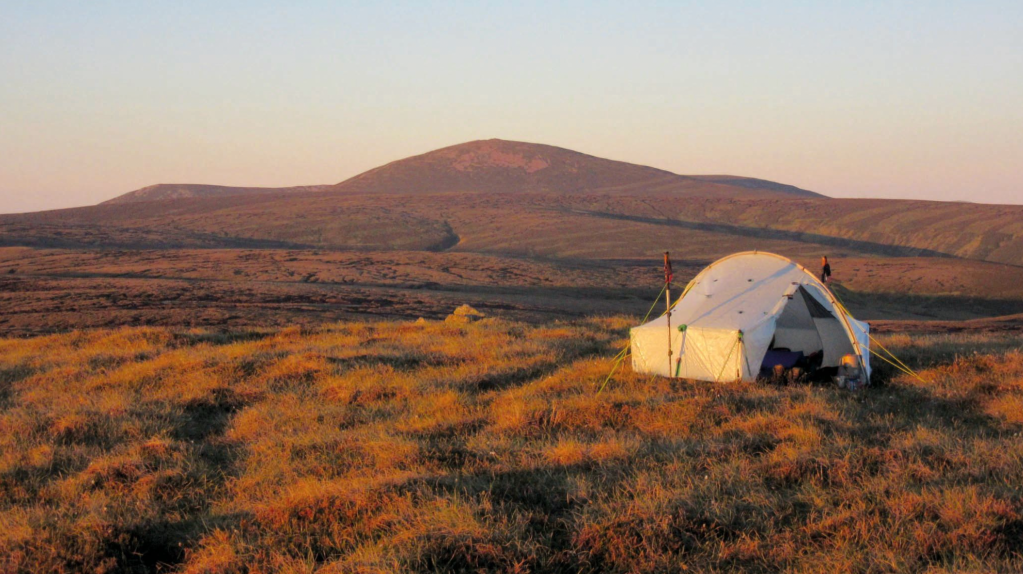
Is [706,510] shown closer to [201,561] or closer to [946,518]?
[946,518]

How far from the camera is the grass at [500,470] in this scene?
16.7 ft

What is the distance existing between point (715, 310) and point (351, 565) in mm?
7756

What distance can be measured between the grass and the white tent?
0.50 m

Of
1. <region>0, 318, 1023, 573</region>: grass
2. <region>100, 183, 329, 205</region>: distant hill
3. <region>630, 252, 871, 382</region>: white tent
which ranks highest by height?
<region>100, 183, 329, 205</region>: distant hill

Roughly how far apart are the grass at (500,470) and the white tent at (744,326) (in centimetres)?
50

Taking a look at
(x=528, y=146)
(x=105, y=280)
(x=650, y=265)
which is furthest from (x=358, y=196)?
(x=528, y=146)

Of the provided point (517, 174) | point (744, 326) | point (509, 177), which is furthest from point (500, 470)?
point (517, 174)

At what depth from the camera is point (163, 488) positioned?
6609 millimetres

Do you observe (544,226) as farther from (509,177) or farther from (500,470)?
(509,177)

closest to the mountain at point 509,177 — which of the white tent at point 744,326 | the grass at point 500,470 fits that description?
the white tent at point 744,326

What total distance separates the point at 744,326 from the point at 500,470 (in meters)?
5.32

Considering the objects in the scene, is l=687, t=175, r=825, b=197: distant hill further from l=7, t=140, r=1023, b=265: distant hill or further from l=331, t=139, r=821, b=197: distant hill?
l=7, t=140, r=1023, b=265: distant hill

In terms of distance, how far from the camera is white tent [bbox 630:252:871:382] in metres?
10.6

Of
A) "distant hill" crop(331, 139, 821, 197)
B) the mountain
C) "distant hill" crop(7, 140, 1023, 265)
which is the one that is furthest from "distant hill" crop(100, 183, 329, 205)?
"distant hill" crop(7, 140, 1023, 265)
